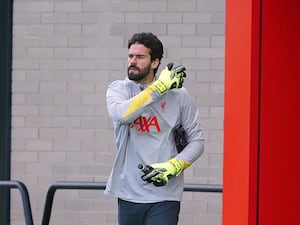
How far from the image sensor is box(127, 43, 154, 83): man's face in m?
4.62

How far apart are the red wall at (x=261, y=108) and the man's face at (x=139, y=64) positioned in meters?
1.44

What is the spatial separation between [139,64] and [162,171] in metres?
0.64

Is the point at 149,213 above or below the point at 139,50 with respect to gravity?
below

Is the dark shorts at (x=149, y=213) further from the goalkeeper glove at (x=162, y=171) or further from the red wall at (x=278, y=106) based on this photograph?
the red wall at (x=278, y=106)

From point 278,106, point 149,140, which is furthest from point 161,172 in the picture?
point 278,106

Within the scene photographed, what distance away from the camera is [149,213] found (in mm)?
4617

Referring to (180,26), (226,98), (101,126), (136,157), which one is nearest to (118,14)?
(180,26)

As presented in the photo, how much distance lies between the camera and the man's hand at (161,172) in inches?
174

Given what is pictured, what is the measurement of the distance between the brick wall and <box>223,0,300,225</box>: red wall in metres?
3.85

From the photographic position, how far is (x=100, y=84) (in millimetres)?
7262

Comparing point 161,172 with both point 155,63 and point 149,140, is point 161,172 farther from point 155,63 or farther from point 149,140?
point 155,63

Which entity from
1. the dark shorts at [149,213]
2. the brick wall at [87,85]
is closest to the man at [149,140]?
the dark shorts at [149,213]

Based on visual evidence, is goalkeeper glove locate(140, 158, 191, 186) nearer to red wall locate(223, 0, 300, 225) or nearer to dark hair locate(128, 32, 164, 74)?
dark hair locate(128, 32, 164, 74)

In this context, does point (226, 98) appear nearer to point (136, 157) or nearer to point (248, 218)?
point (248, 218)
